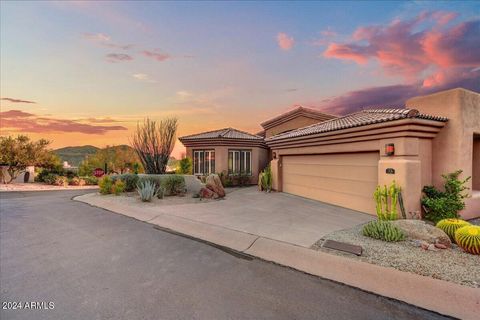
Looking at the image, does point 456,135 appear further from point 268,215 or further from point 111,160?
point 111,160

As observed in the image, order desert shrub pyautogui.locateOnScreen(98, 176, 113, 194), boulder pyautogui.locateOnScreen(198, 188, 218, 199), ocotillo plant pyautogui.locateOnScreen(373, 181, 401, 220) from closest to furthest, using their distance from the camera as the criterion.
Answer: ocotillo plant pyautogui.locateOnScreen(373, 181, 401, 220)
boulder pyautogui.locateOnScreen(198, 188, 218, 199)
desert shrub pyautogui.locateOnScreen(98, 176, 113, 194)

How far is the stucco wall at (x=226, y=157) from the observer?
53.5ft

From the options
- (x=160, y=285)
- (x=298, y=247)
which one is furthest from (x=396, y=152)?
(x=160, y=285)

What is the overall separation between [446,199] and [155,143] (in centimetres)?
1556

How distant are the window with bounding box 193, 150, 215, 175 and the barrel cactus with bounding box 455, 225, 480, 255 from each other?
1358cm

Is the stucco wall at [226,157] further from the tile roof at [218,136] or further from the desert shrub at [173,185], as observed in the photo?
the desert shrub at [173,185]

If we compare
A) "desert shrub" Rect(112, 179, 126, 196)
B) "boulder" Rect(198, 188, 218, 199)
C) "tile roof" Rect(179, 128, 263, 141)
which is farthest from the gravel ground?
"tile roof" Rect(179, 128, 263, 141)

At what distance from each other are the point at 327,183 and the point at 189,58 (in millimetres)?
9668

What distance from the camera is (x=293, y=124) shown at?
17422 millimetres

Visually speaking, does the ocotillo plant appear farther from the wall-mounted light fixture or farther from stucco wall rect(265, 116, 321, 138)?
stucco wall rect(265, 116, 321, 138)

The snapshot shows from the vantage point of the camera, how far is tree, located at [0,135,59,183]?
770 inches

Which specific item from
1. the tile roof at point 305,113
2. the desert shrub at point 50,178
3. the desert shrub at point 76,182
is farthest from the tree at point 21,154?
the tile roof at point 305,113

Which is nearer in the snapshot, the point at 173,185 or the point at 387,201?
the point at 387,201

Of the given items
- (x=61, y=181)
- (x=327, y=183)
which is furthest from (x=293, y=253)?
(x=61, y=181)
